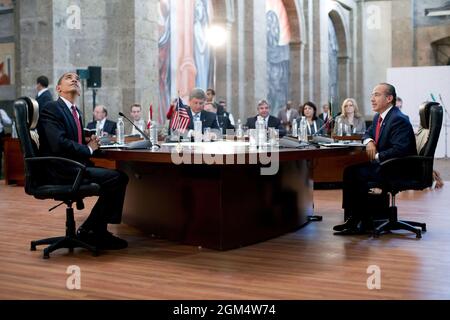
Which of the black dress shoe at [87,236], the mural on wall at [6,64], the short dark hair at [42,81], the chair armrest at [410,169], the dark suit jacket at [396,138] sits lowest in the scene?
the black dress shoe at [87,236]

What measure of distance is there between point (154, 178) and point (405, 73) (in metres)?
12.2

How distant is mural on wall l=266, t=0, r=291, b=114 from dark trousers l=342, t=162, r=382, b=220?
39.6 feet

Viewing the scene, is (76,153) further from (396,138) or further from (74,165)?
(396,138)

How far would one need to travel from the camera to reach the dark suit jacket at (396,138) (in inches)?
218

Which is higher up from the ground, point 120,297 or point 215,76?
point 215,76

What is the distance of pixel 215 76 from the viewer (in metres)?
14.9

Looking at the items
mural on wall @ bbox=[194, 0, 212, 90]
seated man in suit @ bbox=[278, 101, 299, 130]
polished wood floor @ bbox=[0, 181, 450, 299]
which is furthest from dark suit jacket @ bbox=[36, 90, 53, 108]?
seated man in suit @ bbox=[278, 101, 299, 130]

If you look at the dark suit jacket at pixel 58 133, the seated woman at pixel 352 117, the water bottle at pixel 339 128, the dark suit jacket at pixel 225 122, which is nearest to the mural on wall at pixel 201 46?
the dark suit jacket at pixel 225 122

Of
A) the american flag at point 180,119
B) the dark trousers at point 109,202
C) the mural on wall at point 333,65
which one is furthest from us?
the mural on wall at point 333,65

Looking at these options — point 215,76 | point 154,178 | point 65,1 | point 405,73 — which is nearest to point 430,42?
point 405,73

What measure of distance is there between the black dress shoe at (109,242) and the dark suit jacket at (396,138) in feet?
7.97

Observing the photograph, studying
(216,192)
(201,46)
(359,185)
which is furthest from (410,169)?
(201,46)

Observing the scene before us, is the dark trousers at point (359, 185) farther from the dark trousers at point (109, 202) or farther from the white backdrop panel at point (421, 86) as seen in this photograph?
the white backdrop panel at point (421, 86)
